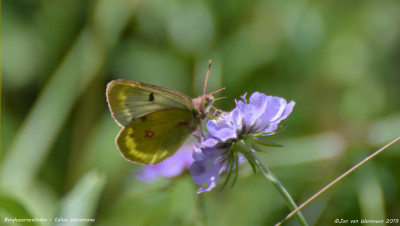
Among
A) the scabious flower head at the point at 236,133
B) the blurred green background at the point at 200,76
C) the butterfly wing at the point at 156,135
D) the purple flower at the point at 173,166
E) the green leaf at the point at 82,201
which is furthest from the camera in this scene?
the blurred green background at the point at 200,76

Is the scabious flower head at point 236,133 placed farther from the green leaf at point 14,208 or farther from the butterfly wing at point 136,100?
the green leaf at point 14,208

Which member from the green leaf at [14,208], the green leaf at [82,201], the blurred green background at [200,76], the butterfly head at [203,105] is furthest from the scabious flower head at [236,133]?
the blurred green background at [200,76]

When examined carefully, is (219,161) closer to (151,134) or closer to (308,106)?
(151,134)

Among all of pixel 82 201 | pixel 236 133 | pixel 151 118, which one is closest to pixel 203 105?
pixel 151 118

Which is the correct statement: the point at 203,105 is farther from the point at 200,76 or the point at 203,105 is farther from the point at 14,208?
the point at 200,76

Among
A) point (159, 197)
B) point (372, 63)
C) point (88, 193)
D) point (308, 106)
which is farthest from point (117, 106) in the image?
point (372, 63)

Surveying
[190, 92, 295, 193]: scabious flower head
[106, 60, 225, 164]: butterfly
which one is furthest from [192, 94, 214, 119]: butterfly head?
[190, 92, 295, 193]: scabious flower head
